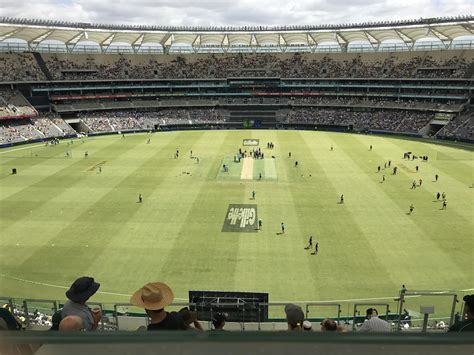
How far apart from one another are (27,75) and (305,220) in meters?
70.0

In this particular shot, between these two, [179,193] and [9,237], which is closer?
[9,237]

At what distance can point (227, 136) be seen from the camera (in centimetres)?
6969

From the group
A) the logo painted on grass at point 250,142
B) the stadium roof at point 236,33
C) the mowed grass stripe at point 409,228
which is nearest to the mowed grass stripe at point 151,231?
the mowed grass stripe at point 409,228

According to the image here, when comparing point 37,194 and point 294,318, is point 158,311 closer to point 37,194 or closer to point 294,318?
point 294,318

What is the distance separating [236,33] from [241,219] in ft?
201

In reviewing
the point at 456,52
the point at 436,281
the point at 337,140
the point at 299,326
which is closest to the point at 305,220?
the point at 436,281

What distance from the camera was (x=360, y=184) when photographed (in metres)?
38.7

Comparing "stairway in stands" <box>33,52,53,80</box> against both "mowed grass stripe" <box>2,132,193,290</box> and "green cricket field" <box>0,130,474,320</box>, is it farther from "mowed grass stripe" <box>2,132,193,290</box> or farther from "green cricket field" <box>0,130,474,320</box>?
"mowed grass stripe" <box>2,132,193,290</box>

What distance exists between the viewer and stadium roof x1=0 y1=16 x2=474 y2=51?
68.8m

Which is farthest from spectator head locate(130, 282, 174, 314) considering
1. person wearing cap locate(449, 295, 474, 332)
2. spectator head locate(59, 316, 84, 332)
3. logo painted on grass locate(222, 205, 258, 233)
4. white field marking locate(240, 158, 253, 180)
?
white field marking locate(240, 158, 253, 180)

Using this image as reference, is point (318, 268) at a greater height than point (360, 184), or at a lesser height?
lesser

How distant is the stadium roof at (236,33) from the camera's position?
68750mm

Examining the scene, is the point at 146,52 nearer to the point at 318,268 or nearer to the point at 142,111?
the point at 142,111

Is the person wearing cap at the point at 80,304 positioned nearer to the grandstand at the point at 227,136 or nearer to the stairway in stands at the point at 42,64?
the grandstand at the point at 227,136
